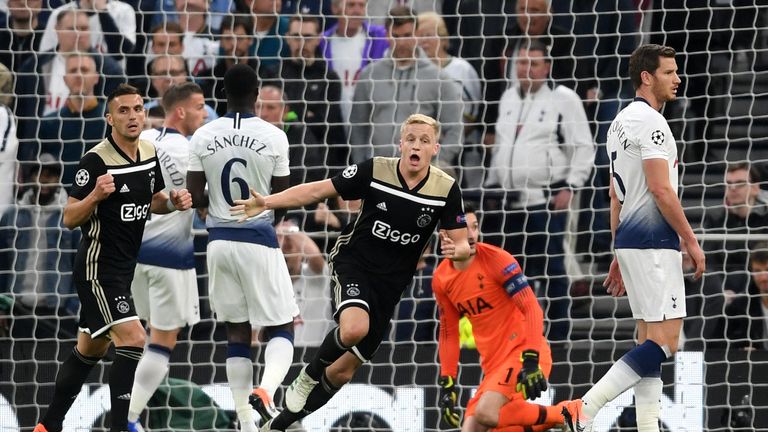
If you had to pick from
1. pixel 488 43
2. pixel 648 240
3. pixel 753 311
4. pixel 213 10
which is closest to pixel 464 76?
pixel 488 43

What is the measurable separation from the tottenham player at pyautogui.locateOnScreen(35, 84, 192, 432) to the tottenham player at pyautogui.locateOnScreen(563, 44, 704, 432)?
255 centimetres

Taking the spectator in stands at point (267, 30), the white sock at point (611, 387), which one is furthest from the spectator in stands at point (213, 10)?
the white sock at point (611, 387)

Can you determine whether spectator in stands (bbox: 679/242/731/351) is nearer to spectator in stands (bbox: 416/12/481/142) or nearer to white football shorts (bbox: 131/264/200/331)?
spectator in stands (bbox: 416/12/481/142)

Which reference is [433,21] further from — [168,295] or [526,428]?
[526,428]

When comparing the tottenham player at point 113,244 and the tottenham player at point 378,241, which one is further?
the tottenham player at point 113,244

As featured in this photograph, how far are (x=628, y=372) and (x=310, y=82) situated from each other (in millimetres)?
4688

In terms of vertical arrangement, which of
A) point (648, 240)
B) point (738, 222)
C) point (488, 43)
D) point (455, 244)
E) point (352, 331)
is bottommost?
point (352, 331)

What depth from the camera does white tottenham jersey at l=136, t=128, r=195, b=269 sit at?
902cm

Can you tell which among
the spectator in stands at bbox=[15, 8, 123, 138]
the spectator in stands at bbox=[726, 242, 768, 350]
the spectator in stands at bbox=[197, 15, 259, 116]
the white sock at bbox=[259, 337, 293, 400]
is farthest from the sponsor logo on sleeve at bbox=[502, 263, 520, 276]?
the spectator in stands at bbox=[15, 8, 123, 138]

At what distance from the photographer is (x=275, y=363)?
8.24 metres

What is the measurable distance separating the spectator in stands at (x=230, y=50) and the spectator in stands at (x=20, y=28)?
1428mm

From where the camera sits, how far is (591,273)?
1066 centimetres

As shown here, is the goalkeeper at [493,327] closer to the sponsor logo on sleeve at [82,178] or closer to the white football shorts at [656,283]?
the white football shorts at [656,283]

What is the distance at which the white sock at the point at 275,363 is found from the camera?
8141 mm
